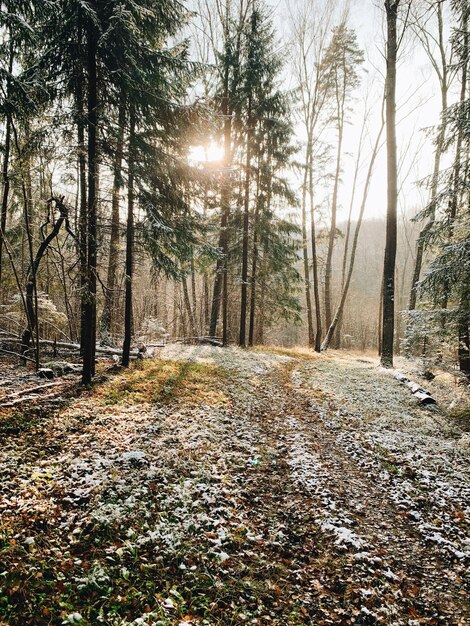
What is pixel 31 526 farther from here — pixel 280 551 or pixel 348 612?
pixel 348 612

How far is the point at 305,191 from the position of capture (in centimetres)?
2139

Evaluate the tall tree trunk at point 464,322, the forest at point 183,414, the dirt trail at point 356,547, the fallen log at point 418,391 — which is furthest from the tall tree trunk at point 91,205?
the tall tree trunk at point 464,322

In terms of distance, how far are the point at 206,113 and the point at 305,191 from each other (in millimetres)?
13487

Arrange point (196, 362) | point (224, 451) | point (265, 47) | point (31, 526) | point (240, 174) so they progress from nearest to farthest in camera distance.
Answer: point (31, 526)
point (224, 451)
point (196, 362)
point (265, 47)
point (240, 174)

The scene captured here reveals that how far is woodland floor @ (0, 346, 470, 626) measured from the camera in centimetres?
301

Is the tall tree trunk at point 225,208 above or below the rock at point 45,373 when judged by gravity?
above

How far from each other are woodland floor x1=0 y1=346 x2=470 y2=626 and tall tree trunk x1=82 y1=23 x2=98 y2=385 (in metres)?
1.28

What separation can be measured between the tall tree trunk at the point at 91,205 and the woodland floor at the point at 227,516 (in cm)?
128

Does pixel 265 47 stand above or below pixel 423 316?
above

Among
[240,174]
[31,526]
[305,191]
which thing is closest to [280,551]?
[31,526]

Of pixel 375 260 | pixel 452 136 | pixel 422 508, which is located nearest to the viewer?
pixel 422 508

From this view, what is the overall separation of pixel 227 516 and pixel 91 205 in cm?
714

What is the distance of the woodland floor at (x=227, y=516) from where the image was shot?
301 cm

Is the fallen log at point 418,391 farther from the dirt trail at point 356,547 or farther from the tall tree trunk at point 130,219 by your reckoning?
the tall tree trunk at point 130,219
